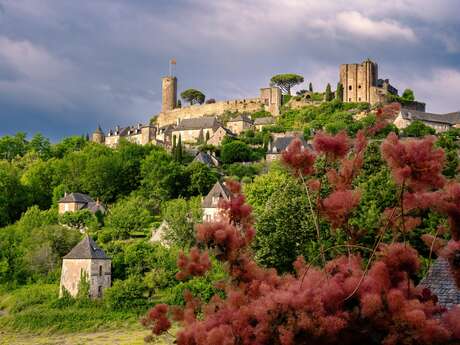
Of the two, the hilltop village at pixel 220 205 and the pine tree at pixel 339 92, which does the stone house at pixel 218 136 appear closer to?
the hilltop village at pixel 220 205

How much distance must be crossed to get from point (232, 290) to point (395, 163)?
129 inches

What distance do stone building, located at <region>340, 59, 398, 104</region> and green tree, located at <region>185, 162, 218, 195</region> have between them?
47.3 m

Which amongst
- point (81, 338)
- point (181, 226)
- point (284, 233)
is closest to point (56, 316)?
point (81, 338)

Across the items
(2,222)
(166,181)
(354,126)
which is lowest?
(2,222)

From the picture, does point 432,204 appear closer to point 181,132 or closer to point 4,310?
point 4,310

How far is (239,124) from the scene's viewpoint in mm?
114562

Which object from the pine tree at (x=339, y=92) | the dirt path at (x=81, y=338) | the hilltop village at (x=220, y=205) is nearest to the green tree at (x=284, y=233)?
the hilltop village at (x=220, y=205)

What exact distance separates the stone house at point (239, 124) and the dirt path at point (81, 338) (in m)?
73.5

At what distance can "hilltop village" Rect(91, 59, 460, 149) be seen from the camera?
103312 mm

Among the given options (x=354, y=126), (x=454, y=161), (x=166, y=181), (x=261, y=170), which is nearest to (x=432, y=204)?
(x=454, y=161)

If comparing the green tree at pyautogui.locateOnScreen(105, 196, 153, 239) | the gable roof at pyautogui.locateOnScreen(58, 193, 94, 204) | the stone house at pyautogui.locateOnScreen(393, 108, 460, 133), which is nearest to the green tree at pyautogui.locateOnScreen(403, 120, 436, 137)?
the stone house at pyautogui.locateOnScreen(393, 108, 460, 133)

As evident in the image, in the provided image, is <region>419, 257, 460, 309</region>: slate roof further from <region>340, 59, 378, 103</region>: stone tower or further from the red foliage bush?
<region>340, 59, 378, 103</region>: stone tower

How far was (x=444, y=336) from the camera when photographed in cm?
852

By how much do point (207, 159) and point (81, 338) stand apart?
157ft
